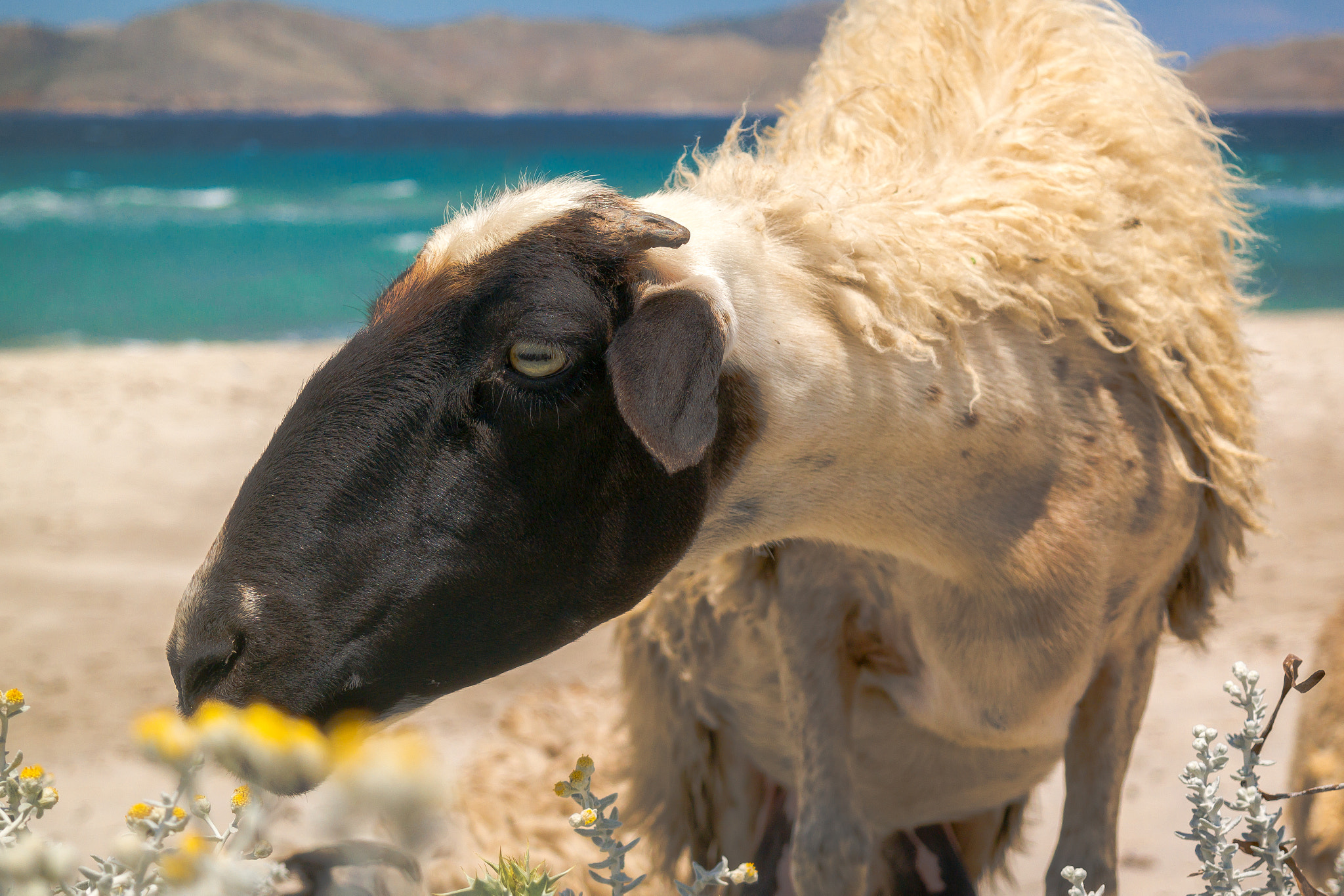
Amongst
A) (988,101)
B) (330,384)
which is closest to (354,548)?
(330,384)

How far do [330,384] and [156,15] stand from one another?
312 ft

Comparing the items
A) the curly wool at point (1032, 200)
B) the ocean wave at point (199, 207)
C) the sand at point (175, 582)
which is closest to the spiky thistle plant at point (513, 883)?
the sand at point (175, 582)

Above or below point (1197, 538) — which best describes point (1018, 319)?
above

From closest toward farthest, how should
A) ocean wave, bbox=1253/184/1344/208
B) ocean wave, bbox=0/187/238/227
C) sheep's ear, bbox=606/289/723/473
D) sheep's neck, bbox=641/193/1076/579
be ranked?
sheep's ear, bbox=606/289/723/473, sheep's neck, bbox=641/193/1076/579, ocean wave, bbox=0/187/238/227, ocean wave, bbox=1253/184/1344/208

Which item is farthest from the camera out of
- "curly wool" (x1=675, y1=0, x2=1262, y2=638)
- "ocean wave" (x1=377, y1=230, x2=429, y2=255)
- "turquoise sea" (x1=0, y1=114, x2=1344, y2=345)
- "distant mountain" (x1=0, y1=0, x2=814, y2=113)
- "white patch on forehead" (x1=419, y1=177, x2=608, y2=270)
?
"distant mountain" (x1=0, y1=0, x2=814, y2=113)

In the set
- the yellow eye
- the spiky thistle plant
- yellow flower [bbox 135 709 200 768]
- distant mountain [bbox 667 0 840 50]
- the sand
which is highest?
the yellow eye

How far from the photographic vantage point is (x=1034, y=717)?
6.72 feet

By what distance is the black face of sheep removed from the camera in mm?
1319

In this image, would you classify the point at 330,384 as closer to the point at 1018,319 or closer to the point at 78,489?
the point at 1018,319

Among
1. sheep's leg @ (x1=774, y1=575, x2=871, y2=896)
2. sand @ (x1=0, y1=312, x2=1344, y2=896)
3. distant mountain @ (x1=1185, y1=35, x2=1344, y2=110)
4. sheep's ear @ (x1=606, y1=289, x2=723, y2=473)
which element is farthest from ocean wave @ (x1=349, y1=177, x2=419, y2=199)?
distant mountain @ (x1=1185, y1=35, x2=1344, y2=110)

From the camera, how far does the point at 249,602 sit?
4.30 feet

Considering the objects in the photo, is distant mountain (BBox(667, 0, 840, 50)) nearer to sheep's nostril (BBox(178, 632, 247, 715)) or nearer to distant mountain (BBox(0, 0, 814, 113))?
distant mountain (BBox(0, 0, 814, 113))

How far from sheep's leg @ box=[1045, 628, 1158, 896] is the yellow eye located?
1.36 meters

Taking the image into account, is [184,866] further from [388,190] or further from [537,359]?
[388,190]
